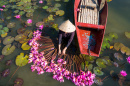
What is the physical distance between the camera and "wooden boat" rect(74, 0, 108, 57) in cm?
358

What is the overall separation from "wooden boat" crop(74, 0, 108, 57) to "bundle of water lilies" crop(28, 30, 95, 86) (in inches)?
32.6

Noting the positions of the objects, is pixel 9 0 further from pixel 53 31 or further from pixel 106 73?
pixel 106 73

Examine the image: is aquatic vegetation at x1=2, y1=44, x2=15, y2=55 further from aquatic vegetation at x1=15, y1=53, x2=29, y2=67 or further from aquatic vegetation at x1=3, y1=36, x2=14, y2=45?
aquatic vegetation at x1=15, y1=53, x2=29, y2=67

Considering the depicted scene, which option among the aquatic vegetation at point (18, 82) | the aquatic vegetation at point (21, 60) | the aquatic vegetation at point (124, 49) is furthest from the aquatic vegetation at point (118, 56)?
the aquatic vegetation at point (18, 82)

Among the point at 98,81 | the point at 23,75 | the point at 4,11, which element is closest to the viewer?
the point at 98,81

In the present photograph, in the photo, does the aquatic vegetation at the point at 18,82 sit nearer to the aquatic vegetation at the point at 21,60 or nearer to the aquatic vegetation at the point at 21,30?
the aquatic vegetation at the point at 21,60

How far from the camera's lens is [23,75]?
11.5 ft

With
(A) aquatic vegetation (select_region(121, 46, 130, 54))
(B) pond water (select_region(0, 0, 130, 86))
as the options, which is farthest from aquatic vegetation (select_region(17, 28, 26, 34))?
(A) aquatic vegetation (select_region(121, 46, 130, 54))

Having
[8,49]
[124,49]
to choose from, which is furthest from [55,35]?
[124,49]

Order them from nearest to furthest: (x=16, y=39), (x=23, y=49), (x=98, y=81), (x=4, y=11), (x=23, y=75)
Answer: (x=98, y=81), (x=23, y=75), (x=23, y=49), (x=16, y=39), (x=4, y=11)

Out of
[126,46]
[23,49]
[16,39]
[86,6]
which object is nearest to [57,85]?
[23,49]

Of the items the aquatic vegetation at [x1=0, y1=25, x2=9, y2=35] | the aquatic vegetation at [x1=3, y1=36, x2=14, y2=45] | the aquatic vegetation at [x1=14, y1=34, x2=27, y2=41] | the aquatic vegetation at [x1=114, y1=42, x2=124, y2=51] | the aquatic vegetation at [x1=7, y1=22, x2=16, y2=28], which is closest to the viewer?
the aquatic vegetation at [x1=114, y1=42, x2=124, y2=51]

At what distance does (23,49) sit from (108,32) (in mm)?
4226

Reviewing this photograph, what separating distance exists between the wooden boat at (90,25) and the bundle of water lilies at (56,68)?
2.71 feet
